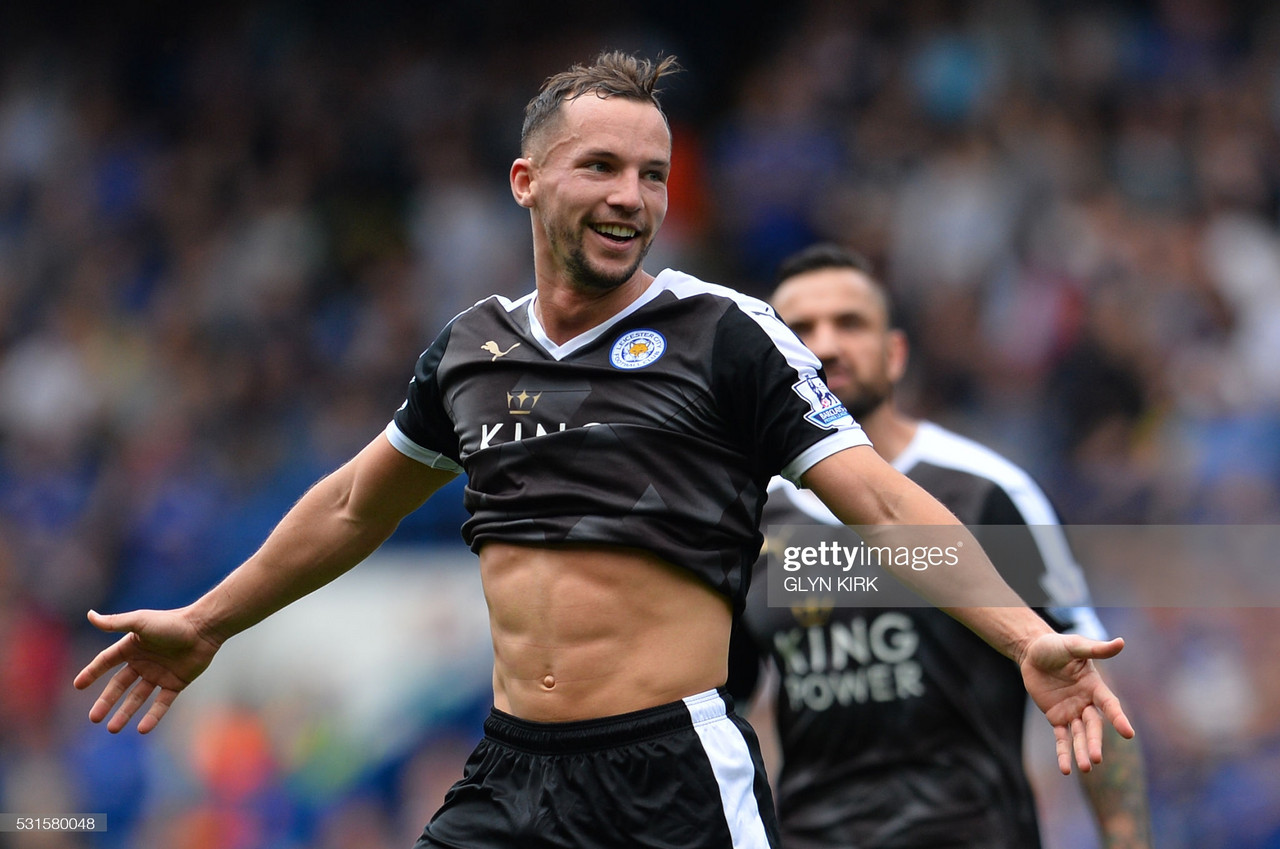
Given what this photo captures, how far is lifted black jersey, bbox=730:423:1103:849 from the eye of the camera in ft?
15.9

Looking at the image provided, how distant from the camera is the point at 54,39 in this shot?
584 inches

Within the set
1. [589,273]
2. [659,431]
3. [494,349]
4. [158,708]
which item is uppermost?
[589,273]

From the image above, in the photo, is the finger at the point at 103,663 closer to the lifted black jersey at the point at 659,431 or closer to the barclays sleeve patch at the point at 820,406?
the lifted black jersey at the point at 659,431

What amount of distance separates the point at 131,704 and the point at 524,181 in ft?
5.79

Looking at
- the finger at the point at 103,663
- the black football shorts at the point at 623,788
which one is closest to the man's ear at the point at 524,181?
the black football shorts at the point at 623,788

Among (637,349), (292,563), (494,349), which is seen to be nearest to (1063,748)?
(637,349)

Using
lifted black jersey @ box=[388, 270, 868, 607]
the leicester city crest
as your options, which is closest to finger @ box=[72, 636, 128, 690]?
lifted black jersey @ box=[388, 270, 868, 607]

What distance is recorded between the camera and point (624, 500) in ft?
11.9

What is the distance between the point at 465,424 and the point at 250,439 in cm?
817

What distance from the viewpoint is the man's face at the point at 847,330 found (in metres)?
5.30

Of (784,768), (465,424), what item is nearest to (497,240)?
(784,768)

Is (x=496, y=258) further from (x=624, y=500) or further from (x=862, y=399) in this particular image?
(x=624, y=500)

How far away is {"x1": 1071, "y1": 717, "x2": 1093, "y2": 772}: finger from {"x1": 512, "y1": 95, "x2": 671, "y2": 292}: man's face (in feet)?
4.92

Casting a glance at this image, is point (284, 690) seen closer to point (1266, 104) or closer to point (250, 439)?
point (250, 439)
